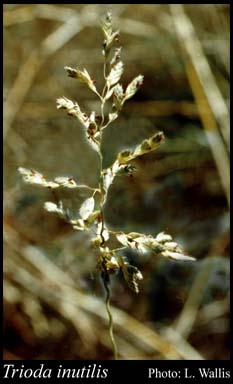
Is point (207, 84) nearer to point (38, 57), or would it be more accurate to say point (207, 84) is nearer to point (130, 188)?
point (130, 188)

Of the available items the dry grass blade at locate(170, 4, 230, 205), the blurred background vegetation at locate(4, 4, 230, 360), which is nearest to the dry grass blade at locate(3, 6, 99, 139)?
the blurred background vegetation at locate(4, 4, 230, 360)

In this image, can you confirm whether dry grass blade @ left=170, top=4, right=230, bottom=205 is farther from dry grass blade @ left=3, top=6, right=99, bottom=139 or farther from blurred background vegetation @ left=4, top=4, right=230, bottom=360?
dry grass blade @ left=3, top=6, right=99, bottom=139

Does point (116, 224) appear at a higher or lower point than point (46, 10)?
lower

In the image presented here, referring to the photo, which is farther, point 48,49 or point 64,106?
point 48,49

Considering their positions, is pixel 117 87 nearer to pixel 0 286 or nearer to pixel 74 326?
pixel 0 286

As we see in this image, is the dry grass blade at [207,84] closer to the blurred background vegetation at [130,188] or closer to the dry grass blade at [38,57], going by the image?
the blurred background vegetation at [130,188]

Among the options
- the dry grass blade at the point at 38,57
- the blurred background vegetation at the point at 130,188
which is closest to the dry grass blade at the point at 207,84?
the blurred background vegetation at the point at 130,188

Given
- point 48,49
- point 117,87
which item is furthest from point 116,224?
point 117,87
